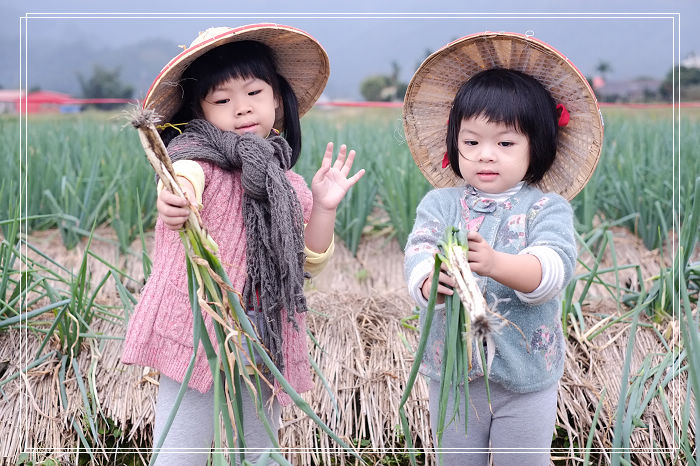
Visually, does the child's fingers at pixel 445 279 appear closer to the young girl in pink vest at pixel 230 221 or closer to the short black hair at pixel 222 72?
the young girl in pink vest at pixel 230 221

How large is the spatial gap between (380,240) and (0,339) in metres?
1.45

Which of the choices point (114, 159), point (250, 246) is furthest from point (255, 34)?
point (114, 159)

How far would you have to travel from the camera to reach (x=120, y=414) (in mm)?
1919

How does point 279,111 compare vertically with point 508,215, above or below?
above

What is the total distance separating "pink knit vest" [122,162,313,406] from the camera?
130 cm

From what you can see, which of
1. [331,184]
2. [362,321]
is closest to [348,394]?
[362,321]

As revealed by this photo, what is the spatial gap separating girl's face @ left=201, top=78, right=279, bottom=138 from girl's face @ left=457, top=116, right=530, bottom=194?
396 mm

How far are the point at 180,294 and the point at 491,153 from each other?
647 millimetres

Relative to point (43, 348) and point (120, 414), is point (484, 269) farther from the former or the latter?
point (43, 348)

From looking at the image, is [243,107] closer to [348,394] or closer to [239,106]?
[239,106]

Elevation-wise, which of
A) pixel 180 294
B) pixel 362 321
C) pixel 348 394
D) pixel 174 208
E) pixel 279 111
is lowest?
pixel 348 394

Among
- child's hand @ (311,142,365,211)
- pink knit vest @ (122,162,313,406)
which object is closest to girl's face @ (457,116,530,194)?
child's hand @ (311,142,365,211)

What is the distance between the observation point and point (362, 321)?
224cm

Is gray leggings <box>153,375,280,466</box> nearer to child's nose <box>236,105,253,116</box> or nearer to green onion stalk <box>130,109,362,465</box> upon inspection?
green onion stalk <box>130,109,362,465</box>
